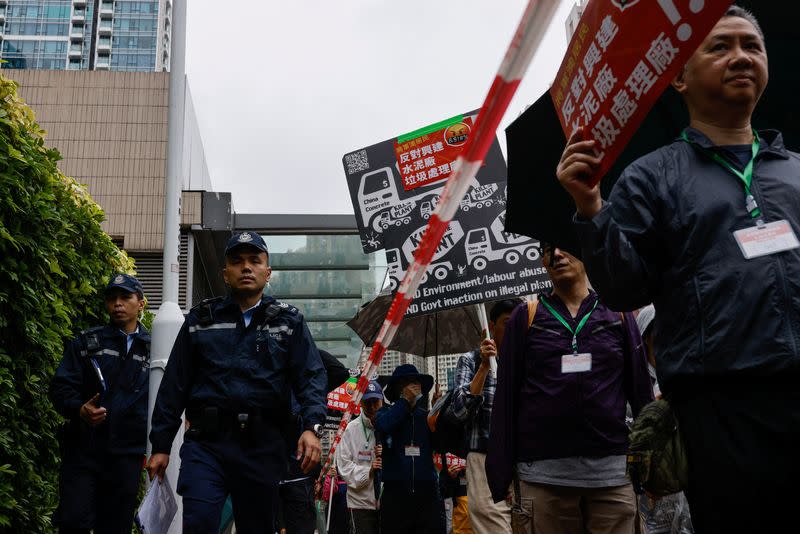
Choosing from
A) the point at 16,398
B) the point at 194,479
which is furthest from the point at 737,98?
→ the point at 16,398

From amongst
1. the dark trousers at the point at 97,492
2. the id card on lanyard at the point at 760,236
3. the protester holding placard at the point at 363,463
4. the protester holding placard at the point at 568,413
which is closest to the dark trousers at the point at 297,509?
the protester holding placard at the point at 363,463

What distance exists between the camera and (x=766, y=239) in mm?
2148

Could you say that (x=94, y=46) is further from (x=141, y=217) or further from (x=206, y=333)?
(x=206, y=333)

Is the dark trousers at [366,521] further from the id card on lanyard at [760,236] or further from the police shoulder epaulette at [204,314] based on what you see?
the id card on lanyard at [760,236]

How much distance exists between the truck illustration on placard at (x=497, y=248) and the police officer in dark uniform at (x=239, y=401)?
2706 mm

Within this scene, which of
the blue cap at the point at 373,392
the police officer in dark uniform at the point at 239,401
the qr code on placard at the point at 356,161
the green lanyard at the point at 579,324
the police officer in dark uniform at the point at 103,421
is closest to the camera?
the green lanyard at the point at 579,324

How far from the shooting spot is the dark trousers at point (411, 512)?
815 cm

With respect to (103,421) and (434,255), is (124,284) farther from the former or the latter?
(434,255)

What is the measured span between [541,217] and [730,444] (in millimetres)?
2368

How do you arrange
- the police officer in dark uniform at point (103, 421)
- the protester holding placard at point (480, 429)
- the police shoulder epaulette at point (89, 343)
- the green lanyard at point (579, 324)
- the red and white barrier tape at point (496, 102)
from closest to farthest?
the red and white barrier tape at point (496, 102)
the green lanyard at point (579, 324)
the police officer in dark uniform at point (103, 421)
the police shoulder epaulette at point (89, 343)
the protester holding placard at point (480, 429)

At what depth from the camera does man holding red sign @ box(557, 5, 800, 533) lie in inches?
79.4

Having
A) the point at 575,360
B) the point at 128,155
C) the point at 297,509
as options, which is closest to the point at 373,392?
the point at 297,509

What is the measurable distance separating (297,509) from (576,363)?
4892 millimetres

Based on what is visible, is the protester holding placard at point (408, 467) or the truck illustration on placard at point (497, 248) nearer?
the truck illustration on placard at point (497, 248)
